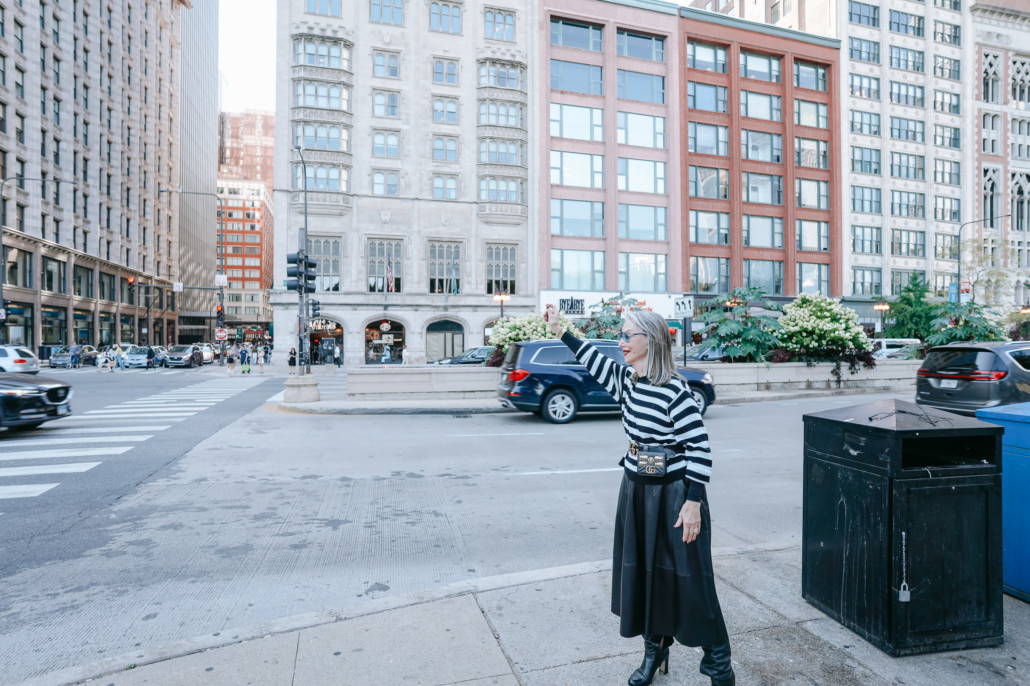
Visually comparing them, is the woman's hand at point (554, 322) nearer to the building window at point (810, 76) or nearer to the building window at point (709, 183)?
the building window at point (709, 183)

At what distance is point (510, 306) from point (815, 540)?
38467mm

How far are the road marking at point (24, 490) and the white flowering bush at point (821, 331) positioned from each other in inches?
795

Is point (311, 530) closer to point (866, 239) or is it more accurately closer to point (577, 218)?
point (577, 218)

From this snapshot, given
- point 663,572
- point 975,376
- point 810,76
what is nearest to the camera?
point 663,572

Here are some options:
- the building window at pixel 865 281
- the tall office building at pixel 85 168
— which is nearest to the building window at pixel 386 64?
the tall office building at pixel 85 168

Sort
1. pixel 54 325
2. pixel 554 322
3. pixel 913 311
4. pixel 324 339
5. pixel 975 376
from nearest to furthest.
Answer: pixel 554 322, pixel 975 376, pixel 913 311, pixel 324 339, pixel 54 325

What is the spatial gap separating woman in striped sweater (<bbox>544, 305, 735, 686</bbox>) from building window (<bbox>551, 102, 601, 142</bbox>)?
136 ft

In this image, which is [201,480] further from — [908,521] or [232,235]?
[232,235]

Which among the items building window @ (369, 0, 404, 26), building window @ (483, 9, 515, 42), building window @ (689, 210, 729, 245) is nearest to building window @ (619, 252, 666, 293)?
building window @ (689, 210, 729, 245)

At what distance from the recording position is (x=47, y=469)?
8.41 m

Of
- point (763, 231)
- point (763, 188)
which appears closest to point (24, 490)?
point (763, 231)

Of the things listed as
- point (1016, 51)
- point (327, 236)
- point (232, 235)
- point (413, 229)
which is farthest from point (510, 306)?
point (232, 235)

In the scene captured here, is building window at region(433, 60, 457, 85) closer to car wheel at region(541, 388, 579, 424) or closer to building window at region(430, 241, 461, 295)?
building window at region(430, 241, 461, 295)

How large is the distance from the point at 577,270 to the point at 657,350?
39.8m
